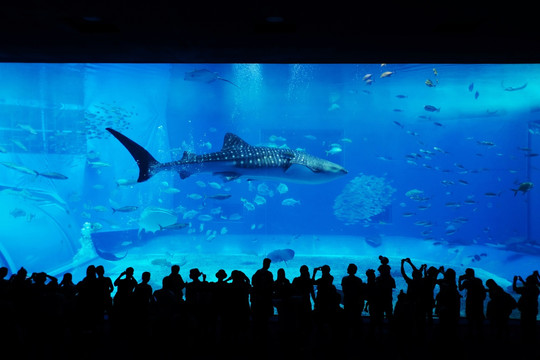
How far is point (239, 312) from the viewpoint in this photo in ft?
11.9

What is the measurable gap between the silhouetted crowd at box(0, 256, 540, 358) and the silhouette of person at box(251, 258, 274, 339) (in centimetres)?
1

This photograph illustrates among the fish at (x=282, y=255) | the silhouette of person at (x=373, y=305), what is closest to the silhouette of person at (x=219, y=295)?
the silhouette of person at (x=373, y=305)

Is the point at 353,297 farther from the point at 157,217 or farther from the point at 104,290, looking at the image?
the point at 157,217

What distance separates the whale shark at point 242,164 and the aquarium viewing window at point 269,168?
0.03 metres

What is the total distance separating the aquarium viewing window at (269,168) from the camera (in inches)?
579

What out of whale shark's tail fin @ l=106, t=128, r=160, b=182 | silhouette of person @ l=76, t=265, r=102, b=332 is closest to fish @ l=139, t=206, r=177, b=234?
whale shark's tail fin @ l=106, t=128, r=160, b=182

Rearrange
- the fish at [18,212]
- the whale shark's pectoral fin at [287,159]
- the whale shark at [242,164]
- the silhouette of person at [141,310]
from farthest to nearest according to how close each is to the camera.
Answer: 1. the fish at [18,212]
2. the whale shark's pectoral fin at [287,159]
3. the whale shark at [242,164]
4. the silhouette of person at [141,310]

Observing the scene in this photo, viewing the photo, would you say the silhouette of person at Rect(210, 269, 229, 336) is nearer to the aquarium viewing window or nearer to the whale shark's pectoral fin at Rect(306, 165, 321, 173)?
the aquarium viewing window
